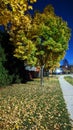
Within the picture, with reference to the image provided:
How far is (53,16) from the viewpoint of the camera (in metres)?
32.2

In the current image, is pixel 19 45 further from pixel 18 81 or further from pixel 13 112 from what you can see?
pixel 13 112

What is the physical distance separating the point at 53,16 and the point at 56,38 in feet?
8.54

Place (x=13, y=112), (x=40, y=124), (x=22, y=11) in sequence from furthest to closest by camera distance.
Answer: (x=13, y=112) < (x=40, y=124) < (x=22, y=11)

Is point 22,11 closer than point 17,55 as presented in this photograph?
Yes

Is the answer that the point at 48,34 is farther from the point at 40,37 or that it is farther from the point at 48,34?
the point at 40,37

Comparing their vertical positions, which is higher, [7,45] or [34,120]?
[7,45]

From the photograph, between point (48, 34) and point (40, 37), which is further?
point (40, 37)

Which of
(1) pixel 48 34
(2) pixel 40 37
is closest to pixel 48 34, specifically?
(1) pixel 48 34

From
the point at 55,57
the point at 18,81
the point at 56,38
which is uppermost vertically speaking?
the point at 56,38

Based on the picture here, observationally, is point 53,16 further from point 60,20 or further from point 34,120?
point 34,120

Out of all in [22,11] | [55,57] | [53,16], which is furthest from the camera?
[55,57]

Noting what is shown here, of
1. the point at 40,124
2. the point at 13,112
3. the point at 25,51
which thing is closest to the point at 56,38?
the point at 25,51

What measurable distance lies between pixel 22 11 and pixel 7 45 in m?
21.0

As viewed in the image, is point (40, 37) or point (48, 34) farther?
point (40, 37)
